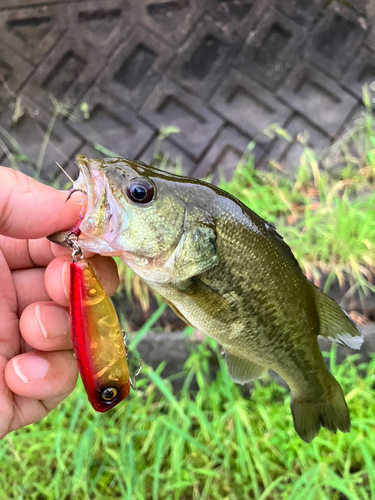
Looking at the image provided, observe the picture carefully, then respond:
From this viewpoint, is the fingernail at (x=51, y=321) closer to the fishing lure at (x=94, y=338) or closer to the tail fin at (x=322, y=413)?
the fishing lure at (x=94, y=338)

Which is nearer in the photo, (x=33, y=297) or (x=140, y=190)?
(x=140, y=190)

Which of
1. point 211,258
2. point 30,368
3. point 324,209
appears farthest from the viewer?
point 324,209

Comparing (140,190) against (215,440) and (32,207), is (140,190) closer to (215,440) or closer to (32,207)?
(32,207)

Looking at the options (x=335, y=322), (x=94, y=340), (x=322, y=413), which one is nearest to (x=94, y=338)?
(x=94, y=340)

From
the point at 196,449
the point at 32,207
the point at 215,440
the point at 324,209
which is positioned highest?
the point at 324,209

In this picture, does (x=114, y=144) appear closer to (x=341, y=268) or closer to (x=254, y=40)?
(x=254, y=40)

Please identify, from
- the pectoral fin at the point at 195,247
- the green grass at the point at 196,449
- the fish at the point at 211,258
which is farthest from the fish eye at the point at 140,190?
the green grass at the point at 196,449
